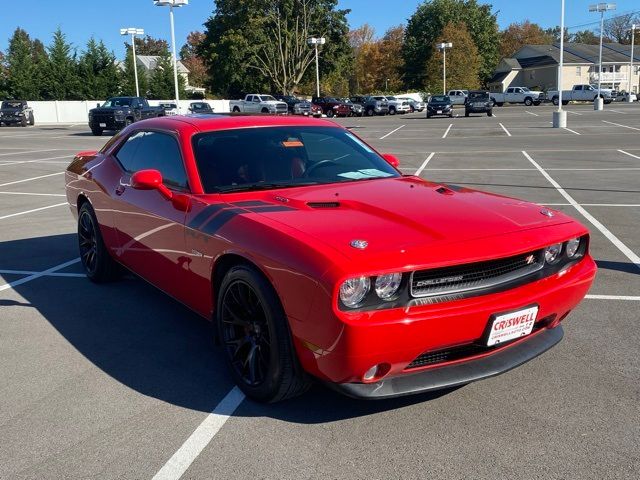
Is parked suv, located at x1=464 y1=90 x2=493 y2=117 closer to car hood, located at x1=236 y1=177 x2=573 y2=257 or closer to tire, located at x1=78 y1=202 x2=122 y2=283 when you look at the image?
tire, located at x1=78 y1=202 x2=122 y2=283

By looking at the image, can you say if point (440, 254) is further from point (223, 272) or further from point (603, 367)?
point (603, 367)

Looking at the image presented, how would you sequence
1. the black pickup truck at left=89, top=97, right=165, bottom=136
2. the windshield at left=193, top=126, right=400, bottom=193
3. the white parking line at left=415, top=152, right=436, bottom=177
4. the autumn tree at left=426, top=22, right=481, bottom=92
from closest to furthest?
the windshield at left=193, top=126, right=400, bottom=193 → the white parking line at left=415, top=152, right=436, bottom=177 → the black pickup truck at left=89, top=97, right=165, bottom=136 → the autumn tree at left=426, top=22, right=481, bottom=92

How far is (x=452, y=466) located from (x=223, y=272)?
→ 1.70 m

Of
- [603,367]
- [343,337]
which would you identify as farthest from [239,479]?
[603,367]

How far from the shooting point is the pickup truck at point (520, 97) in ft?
218

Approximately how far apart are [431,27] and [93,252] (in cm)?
8986

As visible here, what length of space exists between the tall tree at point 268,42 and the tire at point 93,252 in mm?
63719

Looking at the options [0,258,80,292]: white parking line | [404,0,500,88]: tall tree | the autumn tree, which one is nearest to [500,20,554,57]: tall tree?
[404,0,500,88]: tall tree

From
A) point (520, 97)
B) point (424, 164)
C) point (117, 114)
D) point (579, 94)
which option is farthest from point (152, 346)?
point (579, 94)

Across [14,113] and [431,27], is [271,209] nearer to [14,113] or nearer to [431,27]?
[14,113]

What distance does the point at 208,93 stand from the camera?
7869 cm

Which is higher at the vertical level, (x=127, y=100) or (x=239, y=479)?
(x=127, y=100)

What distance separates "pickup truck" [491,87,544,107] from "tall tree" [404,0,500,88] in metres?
19.9

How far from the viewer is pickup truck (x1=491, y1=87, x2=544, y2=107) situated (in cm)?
6656
